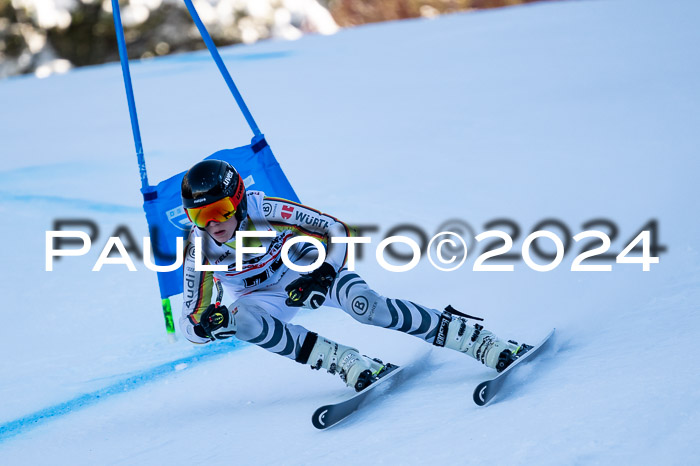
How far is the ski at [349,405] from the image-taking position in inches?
101

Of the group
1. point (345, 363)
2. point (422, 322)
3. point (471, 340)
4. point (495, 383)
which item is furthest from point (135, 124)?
point (495, 383)

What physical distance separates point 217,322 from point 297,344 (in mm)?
322

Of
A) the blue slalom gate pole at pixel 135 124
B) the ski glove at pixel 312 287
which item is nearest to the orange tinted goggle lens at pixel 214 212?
the ski glove at pixel 312 287

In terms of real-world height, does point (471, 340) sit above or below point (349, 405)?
above

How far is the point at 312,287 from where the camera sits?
268 centimetres

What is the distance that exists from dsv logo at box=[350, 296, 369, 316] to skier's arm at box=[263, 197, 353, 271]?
0.15 metres

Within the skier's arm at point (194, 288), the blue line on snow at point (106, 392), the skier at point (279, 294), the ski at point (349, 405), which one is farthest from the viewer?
the blue line on snow at point (106, 392)

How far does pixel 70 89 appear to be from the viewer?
8977 millimetres

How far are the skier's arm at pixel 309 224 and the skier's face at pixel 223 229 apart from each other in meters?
0.16

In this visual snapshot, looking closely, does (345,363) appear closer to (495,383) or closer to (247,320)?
(247,320)

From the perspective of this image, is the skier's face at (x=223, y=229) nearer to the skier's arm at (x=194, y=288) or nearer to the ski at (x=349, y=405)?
the skier's arm at (x=194, y=288)

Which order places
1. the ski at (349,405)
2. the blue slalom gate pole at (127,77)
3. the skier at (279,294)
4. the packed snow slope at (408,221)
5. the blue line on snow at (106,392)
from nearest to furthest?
the packed snow slope at (408,221) → the ski at (349,405) → the skier at (279,294) → the blue line on snow at (106,392) → the blue slalom gate pole at (127,77)

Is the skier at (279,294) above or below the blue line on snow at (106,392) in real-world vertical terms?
above

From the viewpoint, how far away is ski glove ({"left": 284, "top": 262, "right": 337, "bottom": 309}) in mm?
2660
